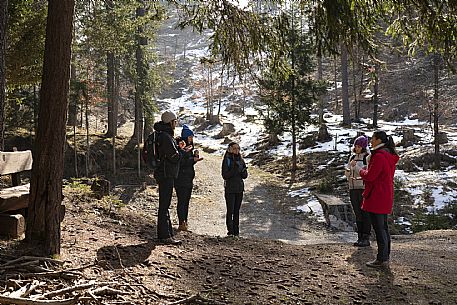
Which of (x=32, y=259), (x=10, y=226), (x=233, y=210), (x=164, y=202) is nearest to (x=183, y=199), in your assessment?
(x=233, y=210)

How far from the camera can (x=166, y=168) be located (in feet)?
19.3

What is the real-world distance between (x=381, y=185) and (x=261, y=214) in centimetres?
842

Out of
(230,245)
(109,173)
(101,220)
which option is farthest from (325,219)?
(109,173)

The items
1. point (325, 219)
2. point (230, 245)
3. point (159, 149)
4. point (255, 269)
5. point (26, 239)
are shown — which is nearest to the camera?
point (26, 239)

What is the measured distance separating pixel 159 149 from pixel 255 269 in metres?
2.14

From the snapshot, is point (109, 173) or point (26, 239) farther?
point (109, 173)

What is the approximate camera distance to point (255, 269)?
204 inches

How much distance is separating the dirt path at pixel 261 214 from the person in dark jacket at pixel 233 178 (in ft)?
6.06

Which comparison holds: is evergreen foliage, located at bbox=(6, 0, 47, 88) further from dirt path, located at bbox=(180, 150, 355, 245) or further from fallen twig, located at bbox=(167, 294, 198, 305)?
fallen twig, located at bbox=(167, 294, 198, 305)

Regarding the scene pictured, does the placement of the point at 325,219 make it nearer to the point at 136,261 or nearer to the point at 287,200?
the point at 287,200

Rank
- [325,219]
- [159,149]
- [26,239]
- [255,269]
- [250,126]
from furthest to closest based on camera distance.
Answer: [250,126], [325,219], [159,149], [255,269], [26,239]

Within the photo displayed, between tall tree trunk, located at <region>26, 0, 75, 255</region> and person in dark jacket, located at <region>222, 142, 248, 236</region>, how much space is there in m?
3.68

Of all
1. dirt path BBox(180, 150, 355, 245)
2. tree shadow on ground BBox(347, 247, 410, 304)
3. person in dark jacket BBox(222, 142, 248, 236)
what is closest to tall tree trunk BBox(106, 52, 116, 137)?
dirt path BBox(180, 150, 355, 245)

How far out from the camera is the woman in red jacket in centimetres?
544
